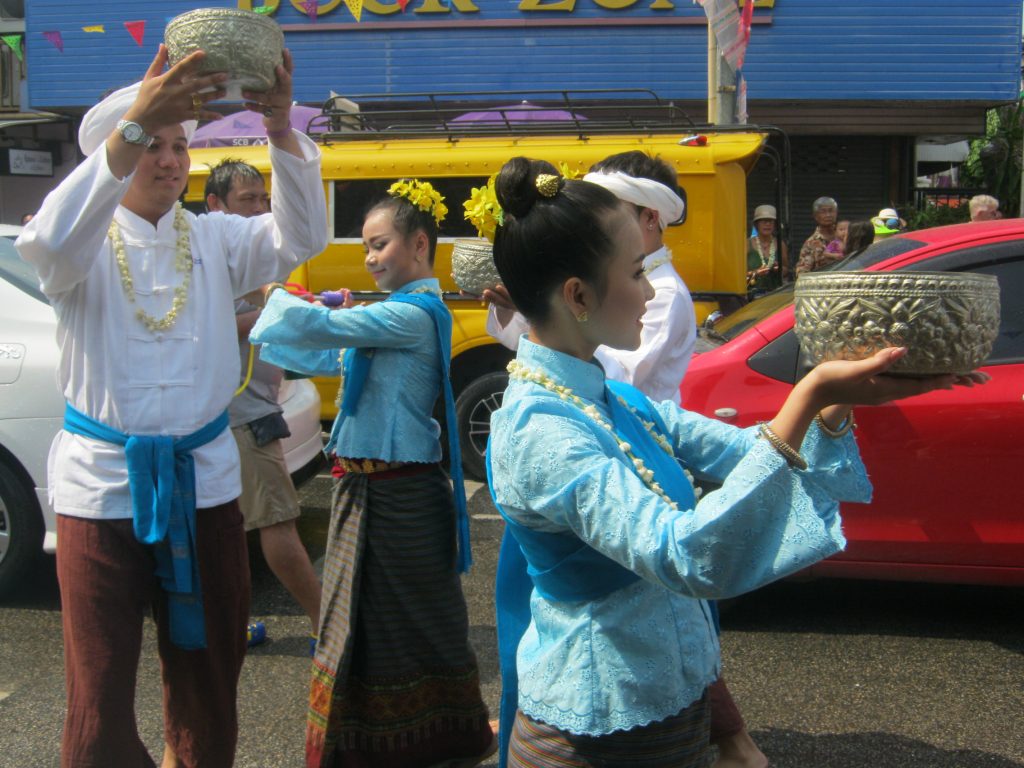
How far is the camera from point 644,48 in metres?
13.0

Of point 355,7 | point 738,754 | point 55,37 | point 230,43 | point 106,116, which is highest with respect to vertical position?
point 355,7

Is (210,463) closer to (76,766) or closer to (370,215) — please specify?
(76,766)

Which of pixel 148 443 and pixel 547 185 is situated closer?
pixel 547 185

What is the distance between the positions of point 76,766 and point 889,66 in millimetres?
12424

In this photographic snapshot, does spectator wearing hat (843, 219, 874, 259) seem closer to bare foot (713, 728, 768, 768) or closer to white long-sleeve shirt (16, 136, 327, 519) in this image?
bare foot (713, 728, 768, 768)

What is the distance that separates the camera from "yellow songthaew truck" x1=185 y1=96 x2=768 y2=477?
7.29 meters

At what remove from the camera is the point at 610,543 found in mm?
1452

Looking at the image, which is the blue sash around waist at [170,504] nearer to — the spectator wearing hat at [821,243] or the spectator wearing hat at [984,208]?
the spectator wearing hat at [821,243]

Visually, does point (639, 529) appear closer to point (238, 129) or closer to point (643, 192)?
point (643, 192)

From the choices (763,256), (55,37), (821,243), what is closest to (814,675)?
(821,243)

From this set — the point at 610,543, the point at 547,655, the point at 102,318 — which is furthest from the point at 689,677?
the point at 102,318

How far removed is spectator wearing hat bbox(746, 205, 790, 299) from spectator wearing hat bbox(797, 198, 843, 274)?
0.54ft

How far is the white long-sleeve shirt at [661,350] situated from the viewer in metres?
2.90

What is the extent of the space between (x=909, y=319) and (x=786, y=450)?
24cm
